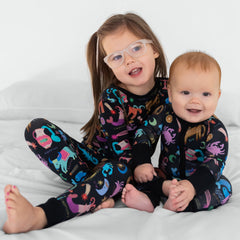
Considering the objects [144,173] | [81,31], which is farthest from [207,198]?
[81,31]

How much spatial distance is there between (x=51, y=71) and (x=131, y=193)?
4.67 ft

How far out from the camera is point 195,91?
3.37 feet

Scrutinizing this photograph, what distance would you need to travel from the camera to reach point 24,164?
55.7 inches

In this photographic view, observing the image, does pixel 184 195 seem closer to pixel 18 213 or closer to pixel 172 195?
pixel 172 195

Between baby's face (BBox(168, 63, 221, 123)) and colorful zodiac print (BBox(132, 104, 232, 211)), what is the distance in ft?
0.17

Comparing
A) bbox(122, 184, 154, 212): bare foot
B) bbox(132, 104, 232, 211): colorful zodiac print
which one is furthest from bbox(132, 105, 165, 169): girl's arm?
bbox(122, 184, 154, 212): bare foot

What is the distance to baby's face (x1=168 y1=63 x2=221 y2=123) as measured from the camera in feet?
3.32

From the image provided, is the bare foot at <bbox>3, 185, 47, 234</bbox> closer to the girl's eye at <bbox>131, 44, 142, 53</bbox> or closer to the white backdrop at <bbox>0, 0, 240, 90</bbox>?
the girl's eye at <bbox>131, 44, 142, 53</bbox>

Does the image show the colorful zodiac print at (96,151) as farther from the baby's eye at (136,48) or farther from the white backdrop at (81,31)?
the white backdrop at (81,31)

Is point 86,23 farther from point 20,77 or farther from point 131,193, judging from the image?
point 131,193

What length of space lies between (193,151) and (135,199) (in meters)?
0.25

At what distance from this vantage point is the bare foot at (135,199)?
39.8 inches

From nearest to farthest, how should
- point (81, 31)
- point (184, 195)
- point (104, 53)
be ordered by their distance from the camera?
point (184, 195)
point (104, 53)
point (81, 31)

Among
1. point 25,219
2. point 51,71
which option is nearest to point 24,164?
point 25,219
